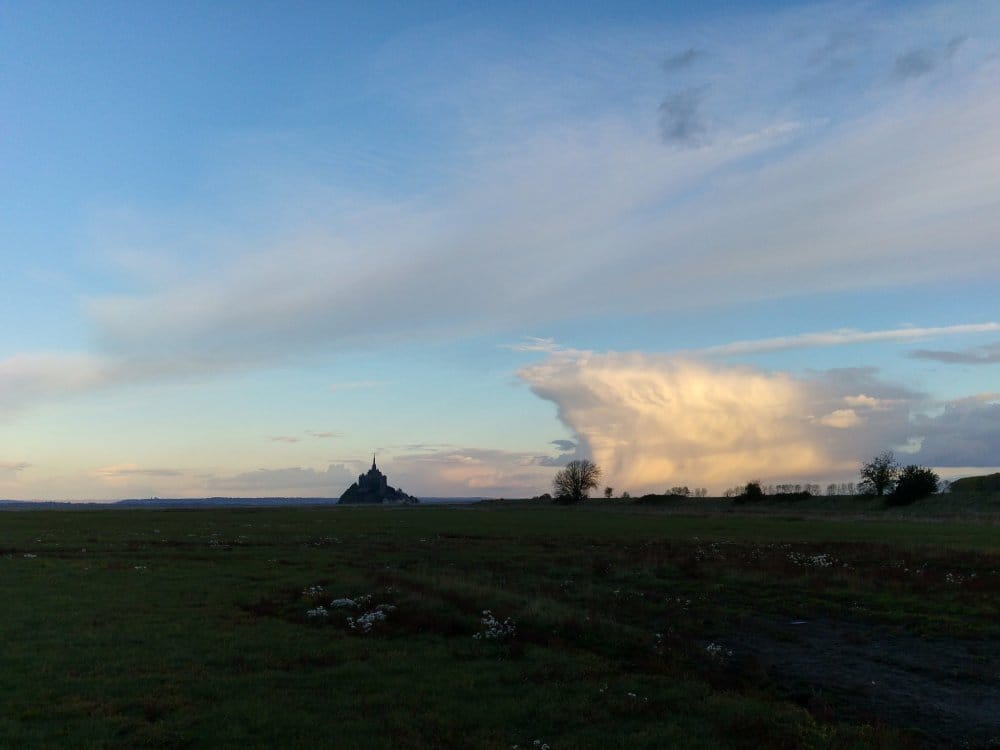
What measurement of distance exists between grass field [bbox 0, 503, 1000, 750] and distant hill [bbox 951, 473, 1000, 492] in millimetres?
110860

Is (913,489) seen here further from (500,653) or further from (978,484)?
(500,653)

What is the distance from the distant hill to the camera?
135 meters

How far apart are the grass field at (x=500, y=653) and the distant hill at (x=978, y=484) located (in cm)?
11086

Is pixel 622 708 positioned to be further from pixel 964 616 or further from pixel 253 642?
pixel 964 616

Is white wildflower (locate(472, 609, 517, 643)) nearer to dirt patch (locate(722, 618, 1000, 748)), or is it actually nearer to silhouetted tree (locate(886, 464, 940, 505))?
dirt patch (locate(722, 618, 1000, 748))

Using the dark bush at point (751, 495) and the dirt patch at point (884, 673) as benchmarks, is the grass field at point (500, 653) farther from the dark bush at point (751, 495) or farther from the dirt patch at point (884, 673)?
the dark bush at point (751, 495)

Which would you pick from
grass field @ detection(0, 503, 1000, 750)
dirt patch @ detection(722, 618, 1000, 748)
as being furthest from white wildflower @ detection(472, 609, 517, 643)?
dirt patch @ detection(722, 618, 1000, 748)

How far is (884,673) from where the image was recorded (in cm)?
2128

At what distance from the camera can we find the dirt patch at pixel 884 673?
16.9 metres

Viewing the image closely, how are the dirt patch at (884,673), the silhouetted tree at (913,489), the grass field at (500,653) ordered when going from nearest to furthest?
the grass field at (500,653), the dirt patch at (884,673), the silhouetted tree at (913,489)

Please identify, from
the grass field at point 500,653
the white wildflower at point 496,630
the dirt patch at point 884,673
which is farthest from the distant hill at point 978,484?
the white wildflower at point 496,630

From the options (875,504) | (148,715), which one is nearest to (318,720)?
(148,715)

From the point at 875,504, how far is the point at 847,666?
135112 millimetres

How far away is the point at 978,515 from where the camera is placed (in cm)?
9819
